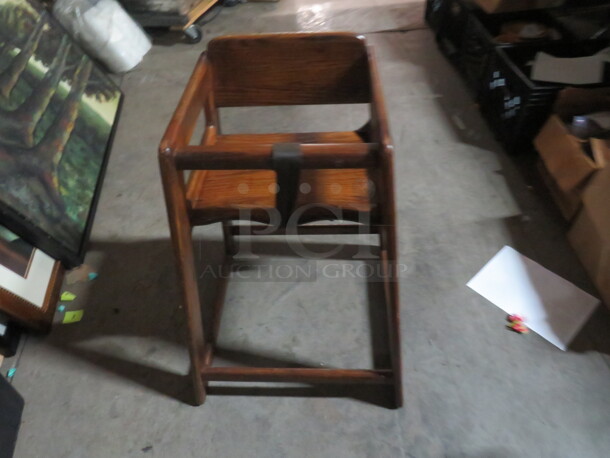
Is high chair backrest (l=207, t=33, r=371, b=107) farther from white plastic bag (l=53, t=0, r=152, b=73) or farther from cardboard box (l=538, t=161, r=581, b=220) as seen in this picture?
white plastic bag (l=53, t=0, r=152, b=73)

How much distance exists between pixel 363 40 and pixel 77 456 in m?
1.13

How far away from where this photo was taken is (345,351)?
1.25 metres

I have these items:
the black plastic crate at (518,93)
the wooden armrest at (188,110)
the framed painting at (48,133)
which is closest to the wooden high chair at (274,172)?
the wooden armrest at (188,110)

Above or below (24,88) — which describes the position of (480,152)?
below

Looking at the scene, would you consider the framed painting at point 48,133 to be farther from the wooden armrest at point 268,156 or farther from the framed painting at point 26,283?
the wooden armrest at point 268,156

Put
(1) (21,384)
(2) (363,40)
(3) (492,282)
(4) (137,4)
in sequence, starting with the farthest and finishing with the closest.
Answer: (4) (137,4)
(3) (492,282)
(1) (21,384)
(2) (363,40)

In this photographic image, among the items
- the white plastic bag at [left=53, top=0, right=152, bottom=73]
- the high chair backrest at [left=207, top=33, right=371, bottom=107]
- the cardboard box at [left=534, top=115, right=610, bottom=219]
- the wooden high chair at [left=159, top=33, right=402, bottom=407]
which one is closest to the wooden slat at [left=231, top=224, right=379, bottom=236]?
the wooden high chair at [left=159, top=33, right=402, bottom=407]

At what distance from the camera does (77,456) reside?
3.56ft

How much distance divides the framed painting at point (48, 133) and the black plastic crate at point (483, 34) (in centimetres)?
154

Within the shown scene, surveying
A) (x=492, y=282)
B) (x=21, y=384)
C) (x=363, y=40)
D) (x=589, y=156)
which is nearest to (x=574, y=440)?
(x=492, y=282)

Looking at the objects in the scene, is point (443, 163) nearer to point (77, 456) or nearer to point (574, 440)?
point (574, 440)

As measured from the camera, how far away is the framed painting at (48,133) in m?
1.36

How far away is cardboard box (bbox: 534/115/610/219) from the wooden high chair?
2.20 ft

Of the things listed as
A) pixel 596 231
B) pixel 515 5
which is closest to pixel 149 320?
pixel 596 231
